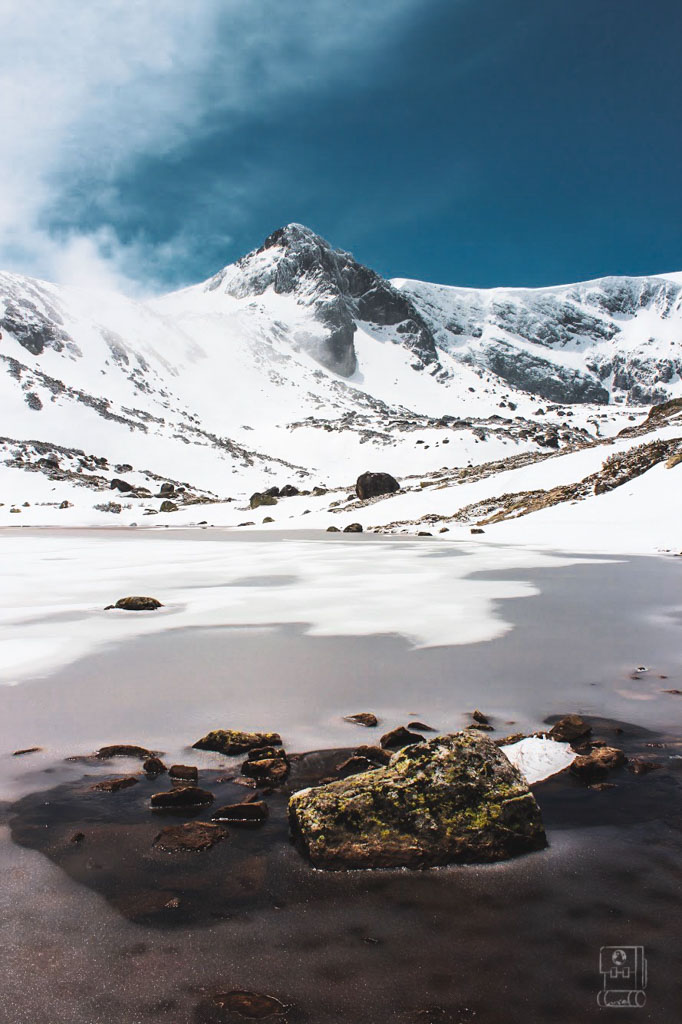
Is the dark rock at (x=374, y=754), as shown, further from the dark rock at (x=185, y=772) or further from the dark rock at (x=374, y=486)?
the dark rock at (x=374, y=486)

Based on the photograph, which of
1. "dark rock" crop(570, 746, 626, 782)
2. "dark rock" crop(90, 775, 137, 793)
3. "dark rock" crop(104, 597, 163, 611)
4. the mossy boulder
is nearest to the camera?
the mossy boulder

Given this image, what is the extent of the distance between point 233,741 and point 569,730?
2.21m

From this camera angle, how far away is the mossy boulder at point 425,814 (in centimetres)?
273

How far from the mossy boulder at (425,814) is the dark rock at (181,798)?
571 mm

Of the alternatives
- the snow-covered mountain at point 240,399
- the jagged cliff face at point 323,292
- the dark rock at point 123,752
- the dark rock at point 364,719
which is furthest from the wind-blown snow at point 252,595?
the jagged cliff face at point 323,292

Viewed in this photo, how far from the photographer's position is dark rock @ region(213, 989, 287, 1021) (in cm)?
188

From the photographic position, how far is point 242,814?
3.12 metres

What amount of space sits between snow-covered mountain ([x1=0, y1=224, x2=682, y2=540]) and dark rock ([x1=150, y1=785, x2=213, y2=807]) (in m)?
35.4

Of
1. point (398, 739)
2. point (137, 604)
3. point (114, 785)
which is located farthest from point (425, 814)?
point (137, 604)

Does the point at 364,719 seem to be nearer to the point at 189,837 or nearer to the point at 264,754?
the point at 264,754

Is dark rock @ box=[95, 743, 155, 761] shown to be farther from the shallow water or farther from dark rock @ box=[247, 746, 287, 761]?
dark rock @ box=[247, 746, 287, 761]

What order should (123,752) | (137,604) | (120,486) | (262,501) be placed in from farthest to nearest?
(120,486)
(262,501)
(137,604)
(123,752)

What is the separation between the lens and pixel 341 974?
2057 millimetres

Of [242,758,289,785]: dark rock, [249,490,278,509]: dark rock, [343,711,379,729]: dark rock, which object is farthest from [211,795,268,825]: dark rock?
[249,490,278,509]: dark rock
